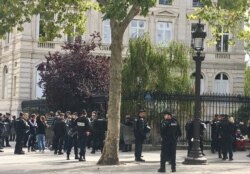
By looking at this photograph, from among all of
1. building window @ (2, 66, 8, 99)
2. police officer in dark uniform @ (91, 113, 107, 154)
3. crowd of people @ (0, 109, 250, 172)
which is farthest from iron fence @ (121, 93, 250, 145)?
building window @ (2, 66, 8, 99)

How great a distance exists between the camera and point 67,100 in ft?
105

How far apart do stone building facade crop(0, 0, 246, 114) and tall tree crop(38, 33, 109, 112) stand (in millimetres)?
10519

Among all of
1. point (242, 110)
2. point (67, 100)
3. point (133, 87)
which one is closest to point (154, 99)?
point (133, 87)

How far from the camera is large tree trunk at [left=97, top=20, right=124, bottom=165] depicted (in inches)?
701

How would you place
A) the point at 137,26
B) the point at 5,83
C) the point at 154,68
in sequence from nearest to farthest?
the point at 154,68 → the point at 137,26 → the point at 5,83

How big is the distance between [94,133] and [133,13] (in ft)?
24.4

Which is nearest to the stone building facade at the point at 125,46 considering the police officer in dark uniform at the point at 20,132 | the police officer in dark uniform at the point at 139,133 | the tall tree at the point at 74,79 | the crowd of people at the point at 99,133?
the tall tree at the point at 74,79

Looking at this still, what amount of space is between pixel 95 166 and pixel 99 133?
6.35m

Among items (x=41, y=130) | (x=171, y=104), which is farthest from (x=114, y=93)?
(x=171, y=104)

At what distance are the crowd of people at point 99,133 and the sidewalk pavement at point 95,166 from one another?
0.55 m

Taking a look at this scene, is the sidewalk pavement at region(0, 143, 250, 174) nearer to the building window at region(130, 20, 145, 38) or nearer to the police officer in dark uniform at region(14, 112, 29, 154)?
the police officer in dark uniform at region(14, 112, 29, 154)

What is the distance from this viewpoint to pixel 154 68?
3042 cm

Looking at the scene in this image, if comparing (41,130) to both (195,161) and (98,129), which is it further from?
(195,161)

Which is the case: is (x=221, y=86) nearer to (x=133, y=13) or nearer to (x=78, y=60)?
(x=78, y=60)
